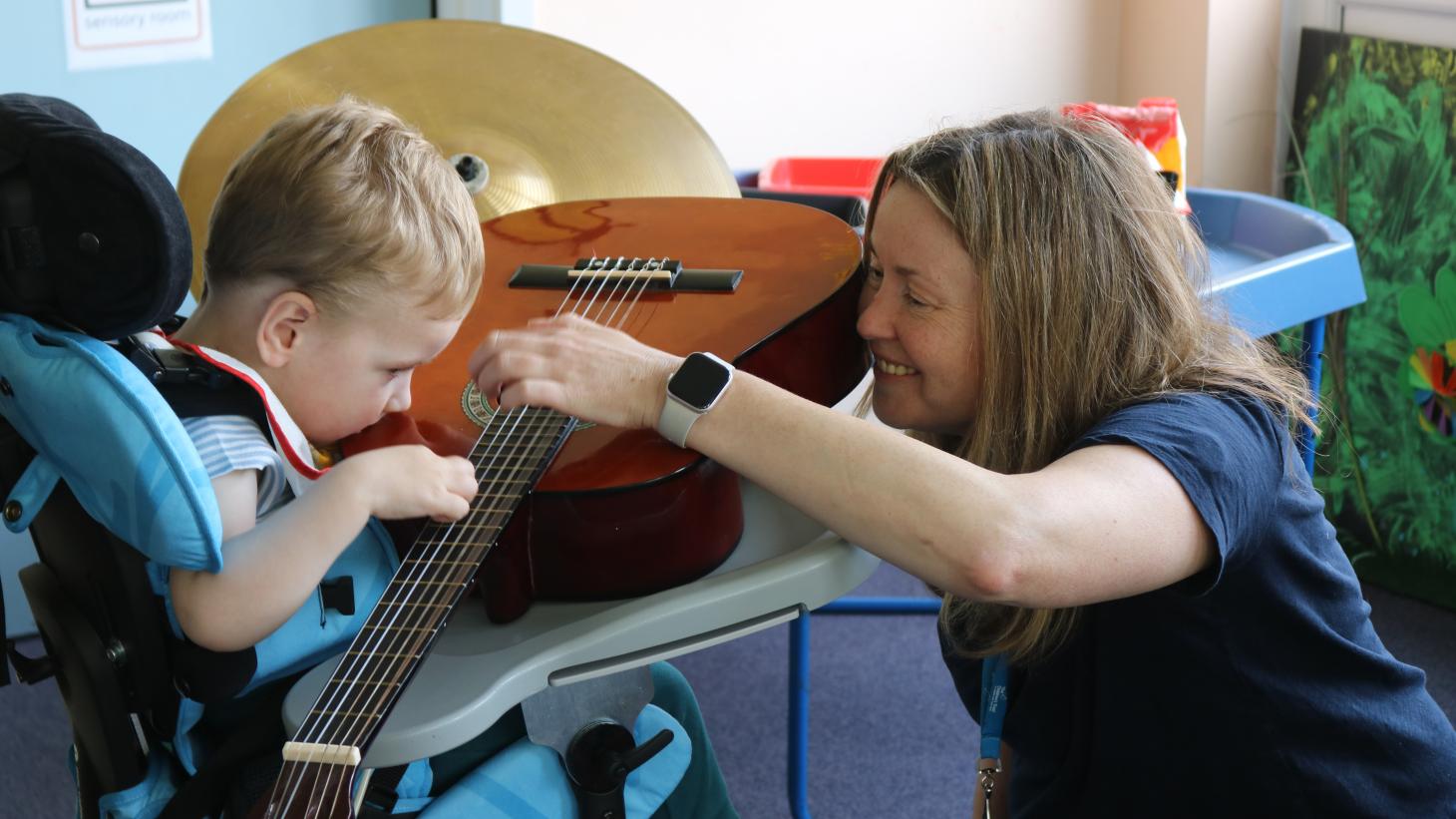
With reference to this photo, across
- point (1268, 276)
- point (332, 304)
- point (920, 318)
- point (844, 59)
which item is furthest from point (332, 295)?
point (844, 59)

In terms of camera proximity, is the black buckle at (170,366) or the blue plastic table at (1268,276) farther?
the blue plastic table at (1268,276)

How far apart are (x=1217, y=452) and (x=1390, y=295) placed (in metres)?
1.74

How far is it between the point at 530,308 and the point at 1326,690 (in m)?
0.74

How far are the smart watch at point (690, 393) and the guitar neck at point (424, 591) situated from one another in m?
0.09

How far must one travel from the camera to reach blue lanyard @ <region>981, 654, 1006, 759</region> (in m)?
1.23

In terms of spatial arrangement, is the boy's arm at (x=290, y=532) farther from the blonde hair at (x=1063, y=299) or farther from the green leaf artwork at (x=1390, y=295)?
the green leaf artwork at (x=1390, y=295)

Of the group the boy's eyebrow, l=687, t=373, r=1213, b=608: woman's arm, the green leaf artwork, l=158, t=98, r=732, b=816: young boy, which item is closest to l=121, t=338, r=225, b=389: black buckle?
l=158, t=98, r=732, b=816: young boy

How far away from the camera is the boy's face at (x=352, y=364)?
3.39ft

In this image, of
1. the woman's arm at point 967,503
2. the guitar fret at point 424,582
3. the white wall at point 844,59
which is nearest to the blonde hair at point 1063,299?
the woman's arm at point 967,503

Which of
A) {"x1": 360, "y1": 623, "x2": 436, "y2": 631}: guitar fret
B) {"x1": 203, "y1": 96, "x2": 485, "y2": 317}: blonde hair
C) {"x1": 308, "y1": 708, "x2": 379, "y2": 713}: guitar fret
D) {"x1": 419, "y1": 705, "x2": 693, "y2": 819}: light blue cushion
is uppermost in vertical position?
{"x1": 203, "y1": 96, "x2": 485, "y2": 317}: blonde hair

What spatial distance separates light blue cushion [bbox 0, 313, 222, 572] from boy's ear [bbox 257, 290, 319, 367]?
17 centimetres

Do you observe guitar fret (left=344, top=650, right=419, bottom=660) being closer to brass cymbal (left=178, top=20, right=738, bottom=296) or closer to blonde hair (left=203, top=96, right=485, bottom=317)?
blonde hair (left=203, top=96, right=485, bottom=317)

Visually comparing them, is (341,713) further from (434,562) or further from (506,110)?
(506,110)

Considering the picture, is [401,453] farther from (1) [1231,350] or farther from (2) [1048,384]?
(1) [1231,350]
